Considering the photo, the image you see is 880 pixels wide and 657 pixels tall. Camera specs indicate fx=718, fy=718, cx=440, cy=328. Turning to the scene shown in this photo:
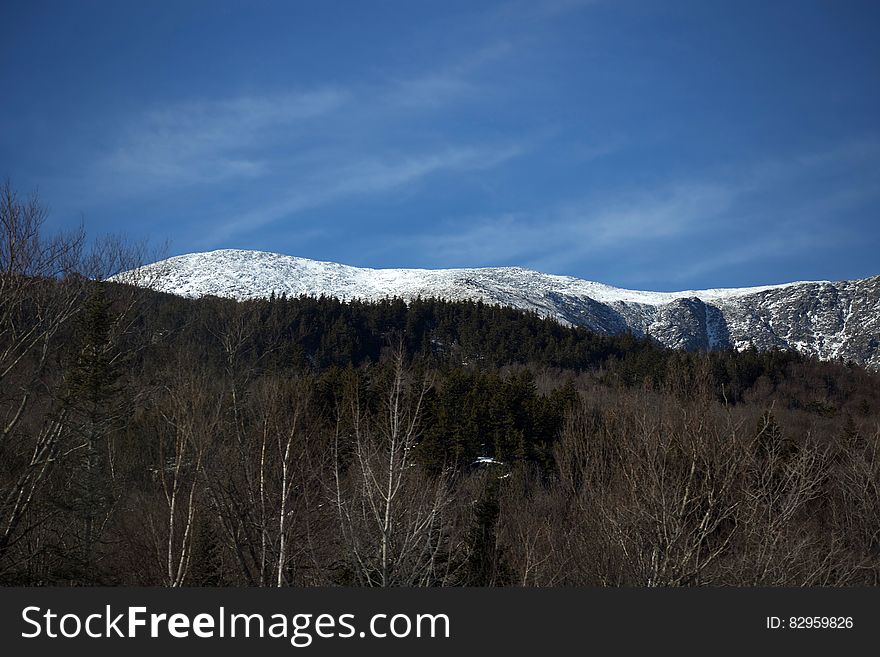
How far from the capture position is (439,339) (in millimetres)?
122188

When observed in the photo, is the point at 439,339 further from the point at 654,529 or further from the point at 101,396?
the point at 654,529

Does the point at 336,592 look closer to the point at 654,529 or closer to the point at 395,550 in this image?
the point at 395,550

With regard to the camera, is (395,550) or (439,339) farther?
(439,339)

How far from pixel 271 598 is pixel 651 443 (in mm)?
15604

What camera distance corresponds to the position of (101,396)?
1148 inches

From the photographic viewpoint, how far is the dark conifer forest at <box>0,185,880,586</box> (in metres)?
17.2

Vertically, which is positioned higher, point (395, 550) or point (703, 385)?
point (703, 385)

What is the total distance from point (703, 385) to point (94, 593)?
64.7 feet

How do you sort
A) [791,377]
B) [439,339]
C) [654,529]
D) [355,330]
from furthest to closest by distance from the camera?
[439,339] < [355,330] < [791,377] < [654,529]

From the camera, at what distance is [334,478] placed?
27.9 metres

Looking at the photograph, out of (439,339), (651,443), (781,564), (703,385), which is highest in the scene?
(439,339)

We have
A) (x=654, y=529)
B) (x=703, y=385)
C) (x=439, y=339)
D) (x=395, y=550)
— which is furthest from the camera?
(x=439, y=339)

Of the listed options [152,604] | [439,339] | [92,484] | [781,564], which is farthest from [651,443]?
[439,339]

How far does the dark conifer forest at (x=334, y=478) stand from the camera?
17.2 meters
